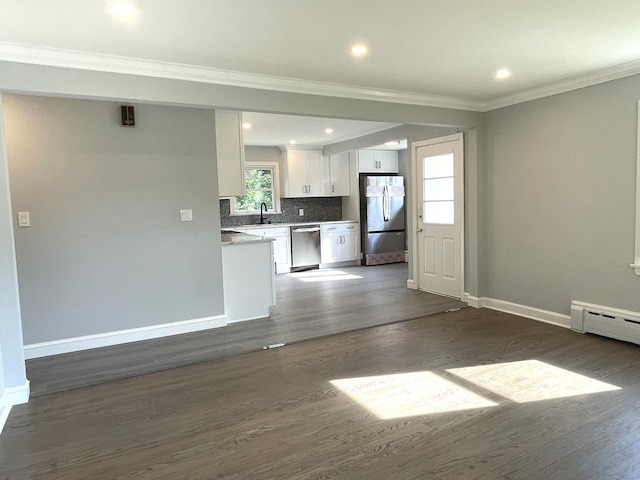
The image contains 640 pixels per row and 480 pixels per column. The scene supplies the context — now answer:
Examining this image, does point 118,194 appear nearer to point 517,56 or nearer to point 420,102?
point 420,102

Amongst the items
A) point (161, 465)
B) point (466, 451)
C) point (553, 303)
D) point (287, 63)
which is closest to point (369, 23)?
point (287, 63)

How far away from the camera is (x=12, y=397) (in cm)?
292

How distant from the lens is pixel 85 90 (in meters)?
3.04

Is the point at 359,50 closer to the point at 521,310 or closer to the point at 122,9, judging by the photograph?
the point at 122,9

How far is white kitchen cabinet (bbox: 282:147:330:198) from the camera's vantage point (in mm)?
8398

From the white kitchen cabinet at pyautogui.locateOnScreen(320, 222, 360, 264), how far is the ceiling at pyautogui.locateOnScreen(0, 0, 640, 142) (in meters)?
4.56

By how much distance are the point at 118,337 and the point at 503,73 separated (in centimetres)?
423

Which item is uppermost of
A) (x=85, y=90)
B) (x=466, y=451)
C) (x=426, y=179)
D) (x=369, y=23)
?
(x=369, y=23)

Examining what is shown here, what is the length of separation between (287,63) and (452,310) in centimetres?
330

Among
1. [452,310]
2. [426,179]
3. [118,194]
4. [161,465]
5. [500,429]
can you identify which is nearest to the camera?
[161,465]

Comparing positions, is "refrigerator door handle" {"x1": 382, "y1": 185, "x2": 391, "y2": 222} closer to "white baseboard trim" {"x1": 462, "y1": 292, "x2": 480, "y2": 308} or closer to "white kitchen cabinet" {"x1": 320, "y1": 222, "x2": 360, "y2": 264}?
"white kitchen cabinet" {"x1": 320, "y1": 222, "x2": 360, "y2": 264}

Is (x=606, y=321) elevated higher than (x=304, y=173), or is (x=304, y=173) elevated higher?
(x=304, y=173)

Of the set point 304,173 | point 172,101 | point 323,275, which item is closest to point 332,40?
point 172,101

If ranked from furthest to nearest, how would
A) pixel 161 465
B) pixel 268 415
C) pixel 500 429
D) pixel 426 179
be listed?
pixel 426 179 < pixel 268 415 < pixel 500 429 < pixel 161 465
